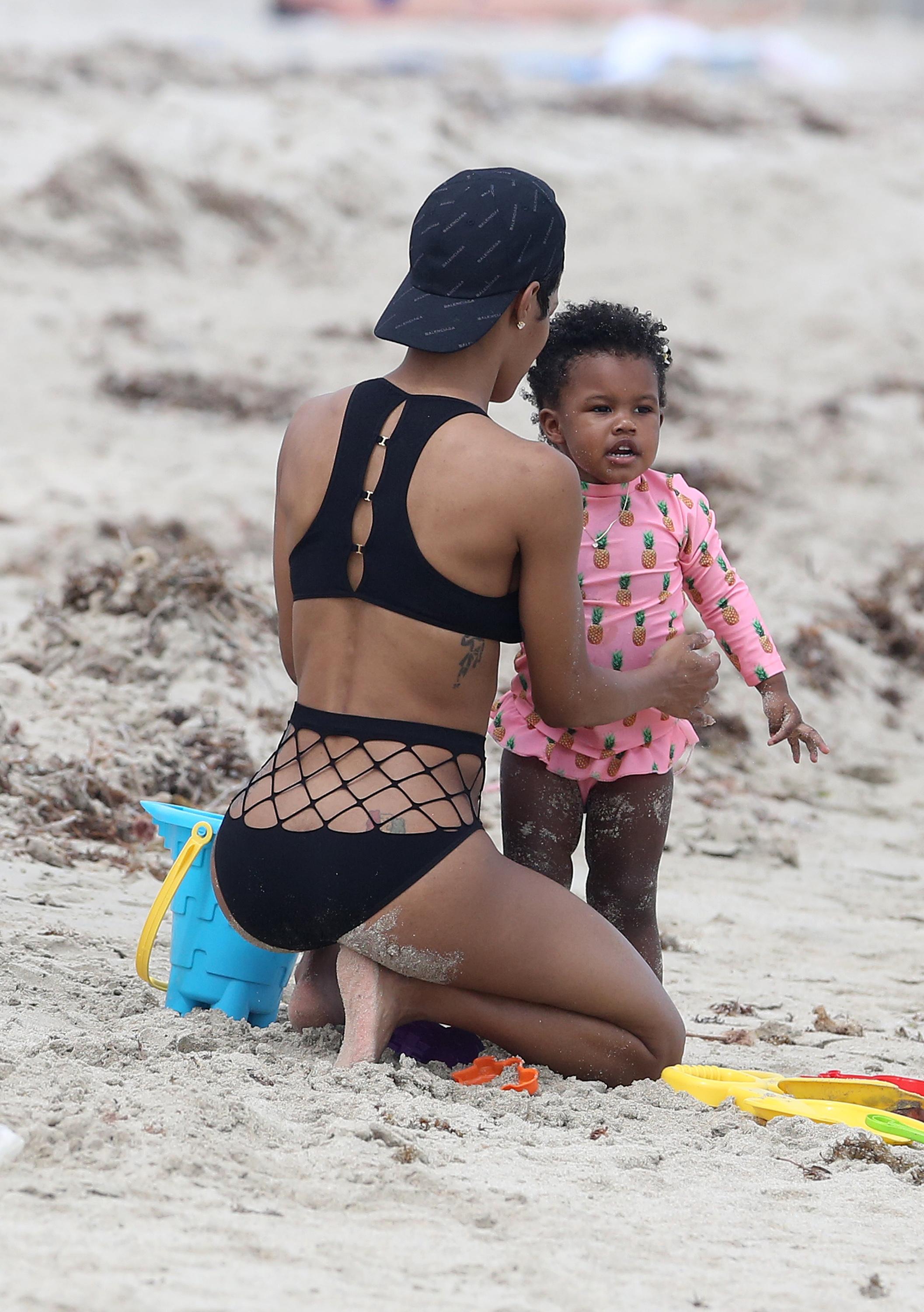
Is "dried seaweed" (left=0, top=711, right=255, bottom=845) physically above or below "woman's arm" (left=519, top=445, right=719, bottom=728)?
below

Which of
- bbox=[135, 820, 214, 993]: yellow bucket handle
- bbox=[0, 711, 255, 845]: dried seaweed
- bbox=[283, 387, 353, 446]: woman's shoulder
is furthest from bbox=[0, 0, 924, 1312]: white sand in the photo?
bbox=[283, 387, 353, 446]: woman's shoulder

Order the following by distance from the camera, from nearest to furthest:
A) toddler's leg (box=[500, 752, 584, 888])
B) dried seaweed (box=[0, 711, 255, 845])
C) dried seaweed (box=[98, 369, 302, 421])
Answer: toddler's leg (box=[500, 752, 584, 888])
dried seaweed (box=[0, 711, 255, 845])
dried seaweed (box=[98, 369, 302, 421])

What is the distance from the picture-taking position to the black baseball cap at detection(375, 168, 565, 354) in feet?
9.43

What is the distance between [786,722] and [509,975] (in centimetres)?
86

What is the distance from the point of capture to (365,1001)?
288 centimetres

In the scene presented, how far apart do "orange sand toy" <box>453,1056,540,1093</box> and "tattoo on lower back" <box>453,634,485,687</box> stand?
0.75 meters

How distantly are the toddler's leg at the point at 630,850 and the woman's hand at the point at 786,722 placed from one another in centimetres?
26

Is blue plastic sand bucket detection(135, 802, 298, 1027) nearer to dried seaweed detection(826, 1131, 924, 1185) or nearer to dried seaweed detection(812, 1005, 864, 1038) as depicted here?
dried seaweed detection(826, 1131, 924, 1185)

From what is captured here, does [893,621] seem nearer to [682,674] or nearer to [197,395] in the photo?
[197,395]

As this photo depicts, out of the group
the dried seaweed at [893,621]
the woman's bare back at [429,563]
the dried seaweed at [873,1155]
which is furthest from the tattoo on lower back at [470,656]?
the dried seaweed at [893,621]

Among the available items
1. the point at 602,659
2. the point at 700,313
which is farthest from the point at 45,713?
the point at 700,313

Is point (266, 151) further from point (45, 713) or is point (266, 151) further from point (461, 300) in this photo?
point (461, 300)

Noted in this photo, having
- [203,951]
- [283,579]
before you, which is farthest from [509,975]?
[283,579]

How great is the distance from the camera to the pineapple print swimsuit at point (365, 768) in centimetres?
281
